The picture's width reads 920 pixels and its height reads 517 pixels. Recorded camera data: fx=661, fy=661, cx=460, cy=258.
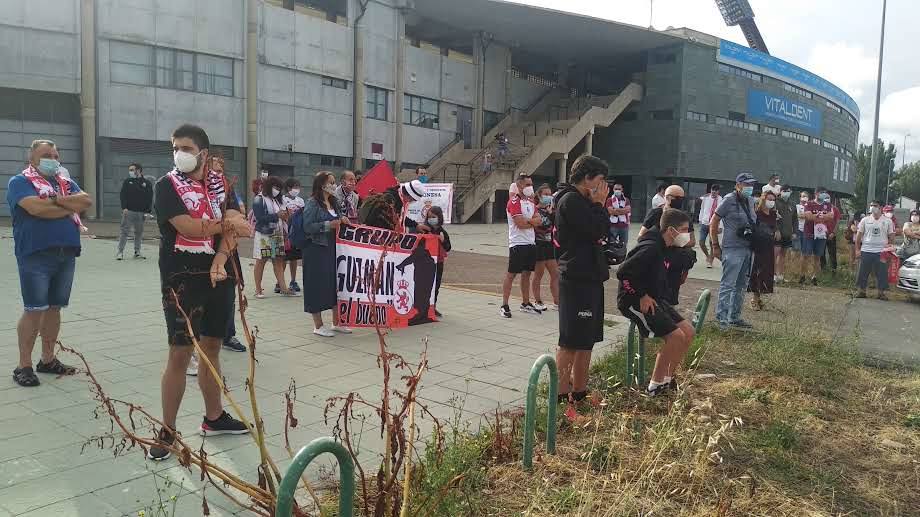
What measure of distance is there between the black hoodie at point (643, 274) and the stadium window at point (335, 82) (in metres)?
28.2

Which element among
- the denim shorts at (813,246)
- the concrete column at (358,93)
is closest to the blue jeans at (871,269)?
the denim shorts at (813,246)

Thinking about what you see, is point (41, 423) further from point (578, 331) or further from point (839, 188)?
point (839, 188)

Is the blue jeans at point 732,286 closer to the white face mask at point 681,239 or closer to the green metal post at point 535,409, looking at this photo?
the white face mask at point 681,239

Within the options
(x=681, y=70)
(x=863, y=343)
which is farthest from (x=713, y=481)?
(x=681, y=70)

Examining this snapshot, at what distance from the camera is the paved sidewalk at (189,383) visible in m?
3.48

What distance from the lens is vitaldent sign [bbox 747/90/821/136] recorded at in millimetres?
44719

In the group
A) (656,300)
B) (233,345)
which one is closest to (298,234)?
(233,345)

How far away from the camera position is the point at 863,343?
7.96 metres

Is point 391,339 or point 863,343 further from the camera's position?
point 863,343

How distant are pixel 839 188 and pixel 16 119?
63.0m

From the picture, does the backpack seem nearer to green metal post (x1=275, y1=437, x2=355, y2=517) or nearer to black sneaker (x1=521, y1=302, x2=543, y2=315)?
black sneaker (x1=521, y1=302, x2=543, y2=315)

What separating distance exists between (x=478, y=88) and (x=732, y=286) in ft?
105

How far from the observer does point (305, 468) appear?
214 cm

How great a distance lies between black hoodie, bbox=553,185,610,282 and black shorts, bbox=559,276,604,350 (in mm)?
69
